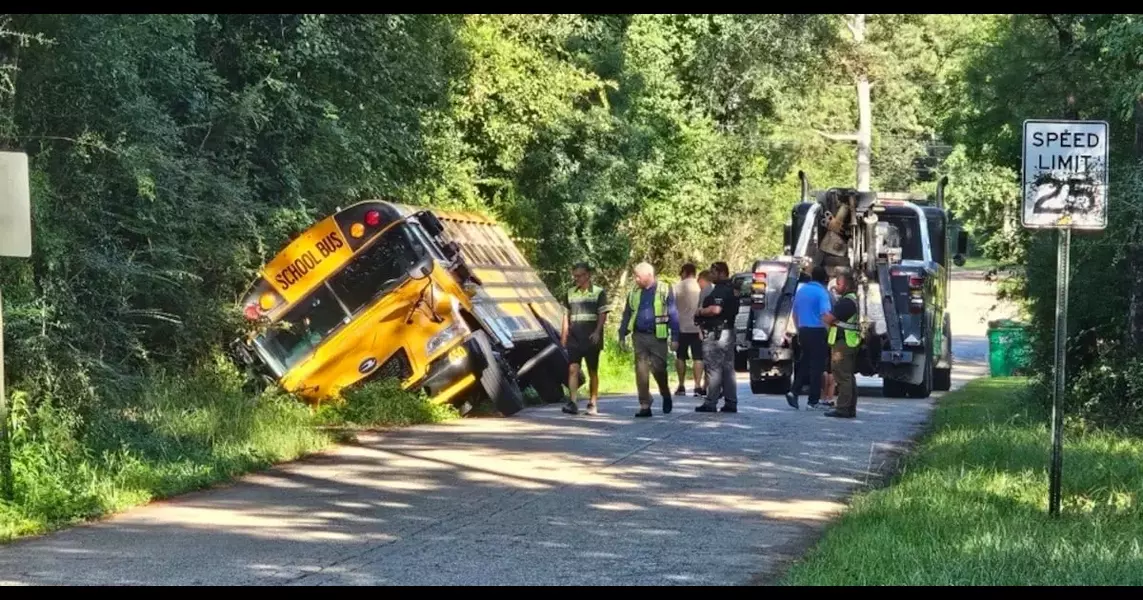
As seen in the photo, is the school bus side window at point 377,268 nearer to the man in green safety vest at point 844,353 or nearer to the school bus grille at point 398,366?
the school bus grille at point 398,366

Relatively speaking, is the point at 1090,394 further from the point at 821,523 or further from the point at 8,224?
the point at 8,224

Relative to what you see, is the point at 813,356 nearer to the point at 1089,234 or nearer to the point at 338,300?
the point at 1089,234

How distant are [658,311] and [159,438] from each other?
6.89 metres

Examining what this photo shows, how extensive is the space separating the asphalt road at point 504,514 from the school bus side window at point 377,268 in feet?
6.20

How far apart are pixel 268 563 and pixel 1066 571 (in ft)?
13.4

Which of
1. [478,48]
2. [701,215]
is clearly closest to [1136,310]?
[478,48]

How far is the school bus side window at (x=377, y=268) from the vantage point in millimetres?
19828

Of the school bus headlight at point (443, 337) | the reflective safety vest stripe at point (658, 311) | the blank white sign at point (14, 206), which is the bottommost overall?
the school bus headlight at point (443, 337)

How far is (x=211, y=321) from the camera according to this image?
19000mm

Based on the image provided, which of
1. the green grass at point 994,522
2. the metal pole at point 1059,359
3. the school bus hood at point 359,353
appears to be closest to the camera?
the green grass at point 994,522

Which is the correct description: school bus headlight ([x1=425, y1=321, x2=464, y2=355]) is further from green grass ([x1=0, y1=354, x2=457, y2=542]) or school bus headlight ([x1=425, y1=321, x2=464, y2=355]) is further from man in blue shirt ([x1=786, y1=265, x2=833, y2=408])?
man in blue shirt ([x1=786, y1=265, x2=833, y2=408])

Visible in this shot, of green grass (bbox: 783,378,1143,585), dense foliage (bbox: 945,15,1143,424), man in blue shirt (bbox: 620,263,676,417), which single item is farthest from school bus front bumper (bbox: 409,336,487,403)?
dense foliage (bbox: 945,15,1143,424)

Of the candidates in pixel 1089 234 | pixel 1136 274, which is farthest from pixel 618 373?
pixel 1136 274

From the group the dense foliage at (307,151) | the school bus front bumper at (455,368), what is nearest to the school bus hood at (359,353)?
the school bus front bumper at (455,368)
